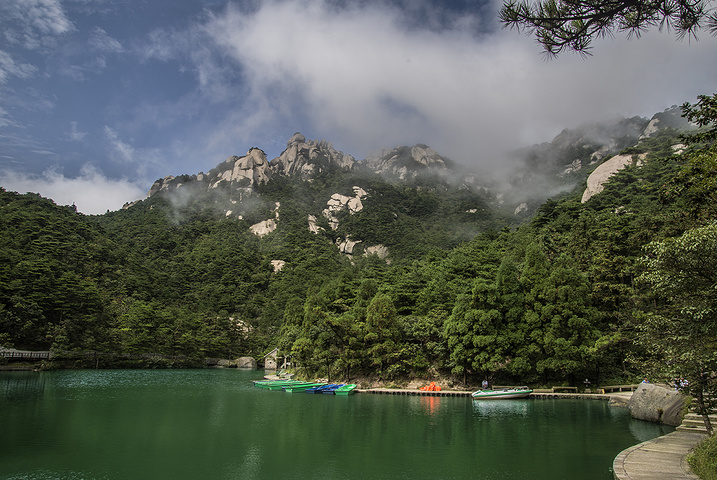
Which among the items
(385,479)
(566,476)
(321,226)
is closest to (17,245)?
(385,479)

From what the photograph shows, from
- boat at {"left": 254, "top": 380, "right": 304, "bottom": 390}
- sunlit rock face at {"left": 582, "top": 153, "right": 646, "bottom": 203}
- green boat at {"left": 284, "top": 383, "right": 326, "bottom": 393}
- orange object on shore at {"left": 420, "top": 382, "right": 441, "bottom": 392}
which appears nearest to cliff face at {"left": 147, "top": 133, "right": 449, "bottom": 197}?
sunlit rock face at {"left": 582, "top": 153, "right": 646, "bottom": 203}

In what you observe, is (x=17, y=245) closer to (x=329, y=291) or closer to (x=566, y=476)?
(x=329, y=291)

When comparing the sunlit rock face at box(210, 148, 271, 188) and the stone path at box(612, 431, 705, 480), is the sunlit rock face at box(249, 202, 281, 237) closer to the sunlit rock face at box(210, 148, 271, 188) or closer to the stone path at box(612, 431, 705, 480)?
the sunlit rock face at box(210, 148, 271, 188)

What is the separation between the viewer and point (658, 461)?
29.9ft

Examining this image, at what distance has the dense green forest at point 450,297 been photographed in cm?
942

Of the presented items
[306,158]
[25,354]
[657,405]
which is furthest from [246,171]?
[657,405]

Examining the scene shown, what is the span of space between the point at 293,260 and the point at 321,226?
24027mm

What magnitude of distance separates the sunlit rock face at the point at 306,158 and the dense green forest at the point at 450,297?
56810 millimetres

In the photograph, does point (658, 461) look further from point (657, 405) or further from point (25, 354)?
point (25, 354)

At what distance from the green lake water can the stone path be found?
1.11 meters

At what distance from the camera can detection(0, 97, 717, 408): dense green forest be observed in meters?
9.42

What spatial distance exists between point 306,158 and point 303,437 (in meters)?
128

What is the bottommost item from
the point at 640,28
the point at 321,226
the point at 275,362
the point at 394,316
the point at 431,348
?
the point at 275,362

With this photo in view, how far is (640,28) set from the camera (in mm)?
6457
